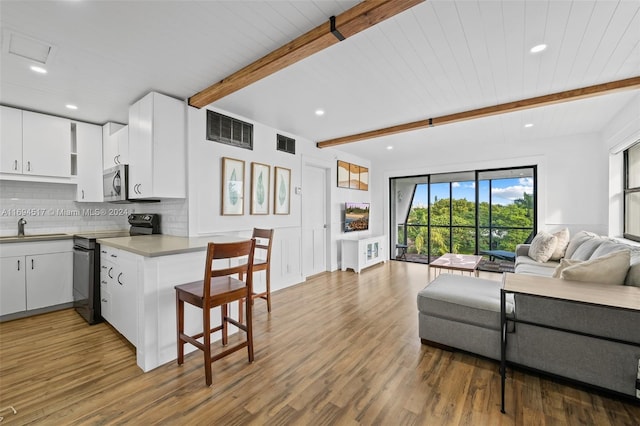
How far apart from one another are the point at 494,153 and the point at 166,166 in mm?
5849

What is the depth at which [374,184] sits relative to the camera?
7.07 meters

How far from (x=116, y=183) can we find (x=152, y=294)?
2064 mm

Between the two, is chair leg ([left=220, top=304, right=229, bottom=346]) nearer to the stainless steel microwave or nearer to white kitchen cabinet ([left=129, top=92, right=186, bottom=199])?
white kitchen cabinet ([left=129, top=92, right=186, bottom=199])

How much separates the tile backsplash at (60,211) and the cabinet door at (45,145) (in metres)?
0.38

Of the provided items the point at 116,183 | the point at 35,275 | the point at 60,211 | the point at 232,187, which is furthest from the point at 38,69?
the point at 35,275

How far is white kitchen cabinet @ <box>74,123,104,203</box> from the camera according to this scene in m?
3.80

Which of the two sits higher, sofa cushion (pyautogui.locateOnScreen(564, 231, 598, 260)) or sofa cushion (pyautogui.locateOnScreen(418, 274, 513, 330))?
sofa cushion (pyautogui.locateOnScreen(564, 231, 598, 260))

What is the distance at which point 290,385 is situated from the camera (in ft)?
6.45

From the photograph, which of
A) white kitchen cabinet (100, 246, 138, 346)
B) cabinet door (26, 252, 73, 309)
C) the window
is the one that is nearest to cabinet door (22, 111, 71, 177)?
cabinet door (26, 252, 73, 309)

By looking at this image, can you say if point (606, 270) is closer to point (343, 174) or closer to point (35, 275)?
point (343, 174)

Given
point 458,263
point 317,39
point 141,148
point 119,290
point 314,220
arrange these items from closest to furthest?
point 317,39 → point 119,290 → point 141,148 → point 458,263 → point 314,220

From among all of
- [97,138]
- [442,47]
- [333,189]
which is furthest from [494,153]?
[97,138]

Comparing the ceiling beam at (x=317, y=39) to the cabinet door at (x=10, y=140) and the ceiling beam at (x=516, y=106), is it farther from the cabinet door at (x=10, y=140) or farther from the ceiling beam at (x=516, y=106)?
the cabinet door at (x=10, y=140)

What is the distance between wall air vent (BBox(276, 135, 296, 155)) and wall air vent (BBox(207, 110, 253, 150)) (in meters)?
0.60
